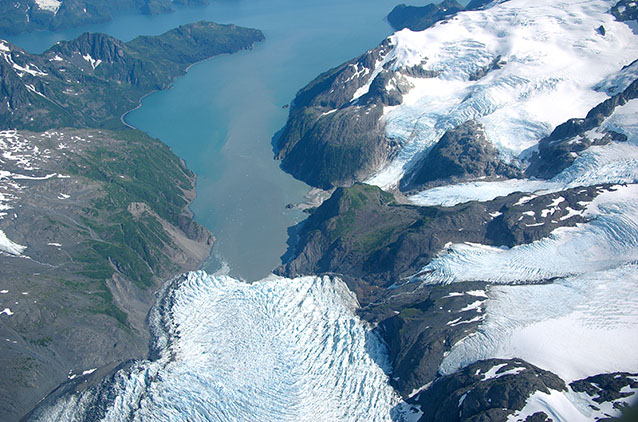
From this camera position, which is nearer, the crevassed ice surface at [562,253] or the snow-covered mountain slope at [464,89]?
the crevassed ice surface at [562,253]

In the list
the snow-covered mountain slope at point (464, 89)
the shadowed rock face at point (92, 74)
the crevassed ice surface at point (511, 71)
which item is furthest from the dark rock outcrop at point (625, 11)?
the shadowed rock face at point (92, 74)

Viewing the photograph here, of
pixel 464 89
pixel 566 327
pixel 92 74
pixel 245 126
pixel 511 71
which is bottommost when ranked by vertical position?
pixel 245 126

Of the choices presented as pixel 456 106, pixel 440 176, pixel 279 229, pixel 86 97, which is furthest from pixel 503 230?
pixel 86 97

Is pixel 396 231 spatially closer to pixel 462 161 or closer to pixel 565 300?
pixel 462 161

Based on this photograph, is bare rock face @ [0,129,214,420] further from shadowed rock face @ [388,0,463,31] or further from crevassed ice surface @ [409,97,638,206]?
shadowed rock face @ [388,0,463,31]

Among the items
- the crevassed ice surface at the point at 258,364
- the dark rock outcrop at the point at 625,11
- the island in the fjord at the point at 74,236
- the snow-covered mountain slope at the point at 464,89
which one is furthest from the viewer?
the dark rock outcrop at the point at 625,11

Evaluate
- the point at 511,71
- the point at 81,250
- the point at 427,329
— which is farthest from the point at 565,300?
the point at 511,71

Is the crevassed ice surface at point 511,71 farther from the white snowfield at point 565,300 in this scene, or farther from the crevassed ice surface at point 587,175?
the white snowfield at point 565,300
